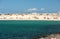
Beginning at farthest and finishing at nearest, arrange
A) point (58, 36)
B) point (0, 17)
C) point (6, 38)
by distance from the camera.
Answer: point (0, 17)
point (6, 38)
point (58, 36)

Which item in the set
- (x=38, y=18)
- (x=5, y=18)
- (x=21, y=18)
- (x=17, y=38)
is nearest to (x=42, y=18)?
(x=38, y=18)

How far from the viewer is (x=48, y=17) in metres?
116

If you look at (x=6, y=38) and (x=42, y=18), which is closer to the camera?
(x=6, y=38)

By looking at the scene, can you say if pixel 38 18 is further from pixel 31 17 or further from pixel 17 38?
pixel 17 38

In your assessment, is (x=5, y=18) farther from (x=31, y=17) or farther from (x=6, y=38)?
(x=6, y=38)

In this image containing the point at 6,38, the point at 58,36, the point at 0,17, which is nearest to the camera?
the point at 58,36

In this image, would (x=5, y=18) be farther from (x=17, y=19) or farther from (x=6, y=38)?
(x=6, y=38)

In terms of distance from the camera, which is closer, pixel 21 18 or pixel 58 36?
pixel 58 36

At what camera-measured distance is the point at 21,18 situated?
4592 inches

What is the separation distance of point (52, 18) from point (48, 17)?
2.10 metres

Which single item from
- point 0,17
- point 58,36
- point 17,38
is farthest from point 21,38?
point 0,17

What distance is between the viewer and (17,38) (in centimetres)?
2625

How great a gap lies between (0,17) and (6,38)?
87.2 meters

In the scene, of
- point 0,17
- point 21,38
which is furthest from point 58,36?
point 0,17
